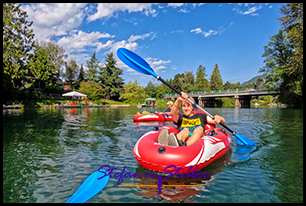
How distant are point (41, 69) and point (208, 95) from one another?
112ft

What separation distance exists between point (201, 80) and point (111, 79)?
3058 centimetres

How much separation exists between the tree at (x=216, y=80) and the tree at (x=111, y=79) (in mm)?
30314

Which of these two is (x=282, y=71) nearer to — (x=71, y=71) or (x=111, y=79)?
(x=111, y=79)

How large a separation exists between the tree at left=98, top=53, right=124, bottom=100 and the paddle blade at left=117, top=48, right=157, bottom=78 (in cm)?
3910

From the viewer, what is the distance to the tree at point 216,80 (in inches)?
2345

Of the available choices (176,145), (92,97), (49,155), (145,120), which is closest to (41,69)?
(92,97)

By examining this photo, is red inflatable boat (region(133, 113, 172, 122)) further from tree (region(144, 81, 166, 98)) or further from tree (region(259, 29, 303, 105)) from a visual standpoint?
tree (region(144, 81, 166, 98))

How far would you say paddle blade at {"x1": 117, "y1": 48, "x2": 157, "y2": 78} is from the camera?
5.21 meters

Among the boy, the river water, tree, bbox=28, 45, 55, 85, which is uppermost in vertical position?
tree, bbox=28, 45, 55, 85

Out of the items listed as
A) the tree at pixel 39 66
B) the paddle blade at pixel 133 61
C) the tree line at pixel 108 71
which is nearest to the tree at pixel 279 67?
the tree line at pixel 108 71

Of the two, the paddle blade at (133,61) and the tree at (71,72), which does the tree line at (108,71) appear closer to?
the tree at (71,72)

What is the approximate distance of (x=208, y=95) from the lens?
43344 millimetres

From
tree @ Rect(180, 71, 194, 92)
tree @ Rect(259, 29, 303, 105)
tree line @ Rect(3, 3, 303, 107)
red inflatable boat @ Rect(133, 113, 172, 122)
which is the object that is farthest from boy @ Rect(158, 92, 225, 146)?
tree @ Rect(180, 71, 194, 92)

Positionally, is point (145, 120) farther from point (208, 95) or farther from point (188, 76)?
point (188, 76)
